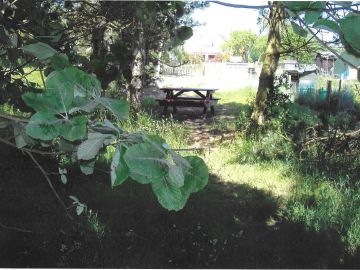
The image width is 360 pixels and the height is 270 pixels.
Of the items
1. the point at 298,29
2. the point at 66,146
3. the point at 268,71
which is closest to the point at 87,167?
the point at 66,146

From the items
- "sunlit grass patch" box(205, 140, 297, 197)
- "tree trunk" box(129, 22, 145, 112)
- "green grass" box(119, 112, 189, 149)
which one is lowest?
"sunlit grass patch" box(205, 140, 297, 197)

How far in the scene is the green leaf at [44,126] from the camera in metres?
0.74

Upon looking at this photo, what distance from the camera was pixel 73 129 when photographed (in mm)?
744

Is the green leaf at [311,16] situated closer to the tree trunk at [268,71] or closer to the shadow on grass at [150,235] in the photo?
the shadow on grass at [150,235]

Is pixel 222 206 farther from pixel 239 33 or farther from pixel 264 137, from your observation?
pixel 239 33

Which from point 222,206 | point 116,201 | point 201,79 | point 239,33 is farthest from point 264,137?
point 239,33

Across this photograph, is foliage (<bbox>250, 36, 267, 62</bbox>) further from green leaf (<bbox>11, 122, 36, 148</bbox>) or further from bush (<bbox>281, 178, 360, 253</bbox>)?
green leaf (<bbox>11, 122, 36, 148</bbox>)

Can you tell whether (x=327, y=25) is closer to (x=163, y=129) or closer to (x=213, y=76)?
(x=163, y=129)

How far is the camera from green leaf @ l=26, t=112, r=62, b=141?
29.1 inches

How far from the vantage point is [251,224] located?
3916 millimetres

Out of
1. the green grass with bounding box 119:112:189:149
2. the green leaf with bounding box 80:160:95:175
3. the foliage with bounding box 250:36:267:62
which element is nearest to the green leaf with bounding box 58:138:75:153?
the green leaf with bounding box 80:160:95:175

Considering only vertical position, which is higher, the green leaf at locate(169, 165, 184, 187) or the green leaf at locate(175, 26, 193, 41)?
the green leaf at locate(175, 26, 193, 41)

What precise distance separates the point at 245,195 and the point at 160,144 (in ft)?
13.5

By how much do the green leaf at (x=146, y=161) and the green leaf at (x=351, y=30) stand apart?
0.31m
